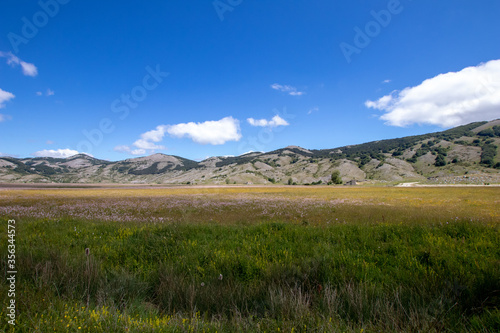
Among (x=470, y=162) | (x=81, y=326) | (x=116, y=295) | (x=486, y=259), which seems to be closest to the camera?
(x=81, y=326)

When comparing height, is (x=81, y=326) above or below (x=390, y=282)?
above

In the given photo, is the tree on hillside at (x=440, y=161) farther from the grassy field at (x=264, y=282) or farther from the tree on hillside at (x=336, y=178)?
the grassy field at (x=264, y=282)

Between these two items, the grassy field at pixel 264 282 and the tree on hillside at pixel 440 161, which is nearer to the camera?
the grassy field at pixel 264 282

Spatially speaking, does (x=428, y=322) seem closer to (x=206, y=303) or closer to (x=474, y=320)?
(x=474, y=320)

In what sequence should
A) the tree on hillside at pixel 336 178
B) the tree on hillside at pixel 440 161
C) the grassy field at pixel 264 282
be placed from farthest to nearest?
1. the tree on hillside at pixel 440 161
2. the tree on hillside at pixel 336 178
3. the grassy field at pixel 264 282

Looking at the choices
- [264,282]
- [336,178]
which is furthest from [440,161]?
[264,282]

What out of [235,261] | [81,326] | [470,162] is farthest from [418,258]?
[470,162]

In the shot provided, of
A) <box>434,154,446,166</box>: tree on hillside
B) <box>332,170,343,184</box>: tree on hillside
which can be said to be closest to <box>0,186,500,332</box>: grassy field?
<box>332,170,343,184</box>: tree on hillside

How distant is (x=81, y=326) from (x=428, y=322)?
4.70 m

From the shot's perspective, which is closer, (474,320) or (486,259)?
(474,320)

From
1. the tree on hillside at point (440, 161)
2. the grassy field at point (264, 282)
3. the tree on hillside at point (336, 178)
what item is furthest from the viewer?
the tree on hillside at point (440, 161)

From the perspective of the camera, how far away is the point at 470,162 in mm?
156375

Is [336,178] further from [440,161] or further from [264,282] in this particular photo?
[264,282]

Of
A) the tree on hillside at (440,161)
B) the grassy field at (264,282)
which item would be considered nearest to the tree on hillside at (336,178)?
the tree on hillside at (440,161)
